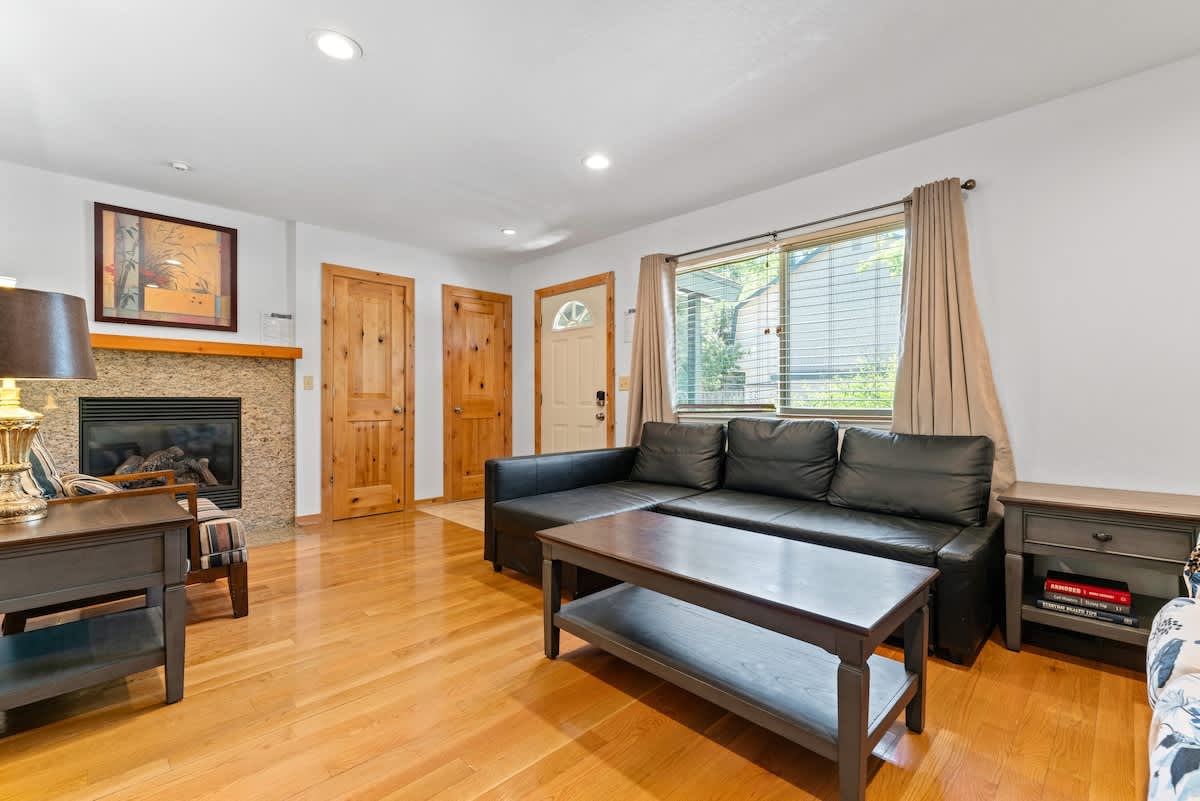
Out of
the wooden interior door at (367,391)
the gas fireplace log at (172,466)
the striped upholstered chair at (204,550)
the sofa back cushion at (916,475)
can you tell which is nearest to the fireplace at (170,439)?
the gas fireplace log at (172,466)

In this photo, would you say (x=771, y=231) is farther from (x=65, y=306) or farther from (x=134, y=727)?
(x=134, y=727)

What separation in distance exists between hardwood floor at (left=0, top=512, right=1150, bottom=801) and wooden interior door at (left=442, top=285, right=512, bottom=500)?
9.47 feet

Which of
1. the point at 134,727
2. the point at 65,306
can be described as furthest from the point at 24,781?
the point at 65,306

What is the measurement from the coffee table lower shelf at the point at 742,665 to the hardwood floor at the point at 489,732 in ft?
0.59

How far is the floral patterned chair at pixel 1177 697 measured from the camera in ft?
3.19

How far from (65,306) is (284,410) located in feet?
8.73

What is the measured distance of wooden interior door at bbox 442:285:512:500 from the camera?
5.11m

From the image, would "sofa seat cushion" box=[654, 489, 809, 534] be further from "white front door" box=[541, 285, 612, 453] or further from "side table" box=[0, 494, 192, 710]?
"side table" box=[0, 494, 192, 710]

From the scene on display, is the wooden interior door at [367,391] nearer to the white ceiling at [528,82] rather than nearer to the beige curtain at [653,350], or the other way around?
the white ceiling at [528,82]

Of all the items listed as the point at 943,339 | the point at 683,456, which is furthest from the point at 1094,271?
the point at 683,456

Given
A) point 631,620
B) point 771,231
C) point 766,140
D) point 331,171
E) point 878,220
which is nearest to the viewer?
point 631,620

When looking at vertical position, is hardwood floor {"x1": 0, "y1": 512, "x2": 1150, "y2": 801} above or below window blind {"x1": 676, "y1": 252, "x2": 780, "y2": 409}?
below

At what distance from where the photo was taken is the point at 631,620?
194 cm

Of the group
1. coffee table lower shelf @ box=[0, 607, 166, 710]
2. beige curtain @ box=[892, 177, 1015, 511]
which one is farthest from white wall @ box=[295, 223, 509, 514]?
beige curtain @ box=[892, 177, 1015, 511]
